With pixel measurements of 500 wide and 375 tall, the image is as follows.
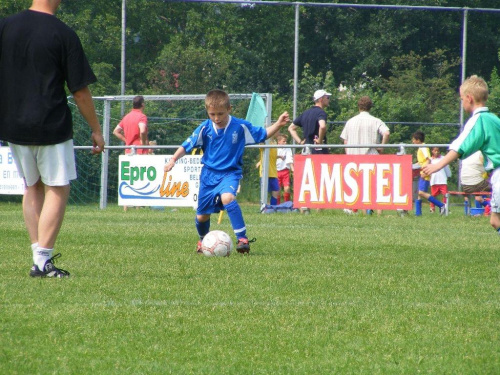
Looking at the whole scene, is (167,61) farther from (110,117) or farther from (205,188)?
(205,188)

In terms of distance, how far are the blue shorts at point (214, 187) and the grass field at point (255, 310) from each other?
0.50 meters

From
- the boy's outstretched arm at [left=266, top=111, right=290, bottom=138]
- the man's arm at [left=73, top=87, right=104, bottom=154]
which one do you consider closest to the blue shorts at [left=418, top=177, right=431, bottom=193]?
the boy's outstretched arm at [left=266, top=111, right=290, bottom=138]

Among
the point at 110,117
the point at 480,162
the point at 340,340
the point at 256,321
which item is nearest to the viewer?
the point at 340,340

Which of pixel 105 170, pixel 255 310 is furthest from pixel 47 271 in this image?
pixel 105 170

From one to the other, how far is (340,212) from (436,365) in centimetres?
1248

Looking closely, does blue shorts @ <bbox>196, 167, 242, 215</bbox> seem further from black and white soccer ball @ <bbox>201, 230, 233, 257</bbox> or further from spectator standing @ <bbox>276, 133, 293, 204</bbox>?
spectator standing @ <bbox>276, 133, 293, 204</bbox>

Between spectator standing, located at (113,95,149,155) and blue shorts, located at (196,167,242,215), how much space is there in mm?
8480

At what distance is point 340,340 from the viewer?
4590 millimetres

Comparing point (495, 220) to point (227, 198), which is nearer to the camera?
point (495, 220)

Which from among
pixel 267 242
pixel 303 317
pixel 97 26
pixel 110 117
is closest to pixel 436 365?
pixel 303 317

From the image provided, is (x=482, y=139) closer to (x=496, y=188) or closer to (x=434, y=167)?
(x=496, y=188)

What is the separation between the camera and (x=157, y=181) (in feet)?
56.2

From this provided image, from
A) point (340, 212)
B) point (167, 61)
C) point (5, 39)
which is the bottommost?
point (340, 212)

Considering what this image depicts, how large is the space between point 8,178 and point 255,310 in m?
14.1
